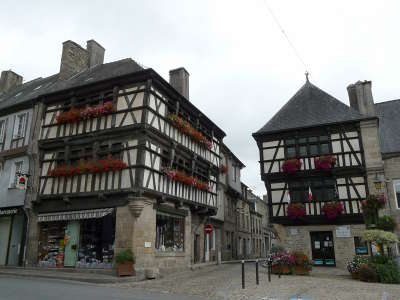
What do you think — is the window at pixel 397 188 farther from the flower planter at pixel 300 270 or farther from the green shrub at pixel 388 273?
the flower planter at pixel 300 270

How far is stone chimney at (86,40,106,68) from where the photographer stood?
65.0 ft

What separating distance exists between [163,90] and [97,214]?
6.08m

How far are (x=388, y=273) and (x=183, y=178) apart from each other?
28.7ft

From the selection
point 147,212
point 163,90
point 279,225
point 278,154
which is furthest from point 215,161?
point 147,212

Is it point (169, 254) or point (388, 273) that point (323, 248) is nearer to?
point (388, 273)

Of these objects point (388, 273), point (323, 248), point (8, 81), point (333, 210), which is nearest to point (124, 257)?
point (388, 273)

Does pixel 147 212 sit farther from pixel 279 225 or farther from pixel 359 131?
pixel 359 131

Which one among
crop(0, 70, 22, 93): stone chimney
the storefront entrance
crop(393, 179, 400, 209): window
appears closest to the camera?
crop(393, 179, 400, 209): window

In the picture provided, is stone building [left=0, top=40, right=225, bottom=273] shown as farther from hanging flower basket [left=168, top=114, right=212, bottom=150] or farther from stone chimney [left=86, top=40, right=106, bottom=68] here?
stone chimney [left=86, top=40, right=106, bottom=68]

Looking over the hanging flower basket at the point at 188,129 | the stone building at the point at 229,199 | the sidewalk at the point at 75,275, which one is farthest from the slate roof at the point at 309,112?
the sidewalk at the point at 75,275

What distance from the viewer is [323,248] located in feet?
57.6

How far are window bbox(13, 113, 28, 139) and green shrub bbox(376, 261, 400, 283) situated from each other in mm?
16365

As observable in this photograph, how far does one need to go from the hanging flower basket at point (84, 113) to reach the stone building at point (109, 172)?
0.05 metres

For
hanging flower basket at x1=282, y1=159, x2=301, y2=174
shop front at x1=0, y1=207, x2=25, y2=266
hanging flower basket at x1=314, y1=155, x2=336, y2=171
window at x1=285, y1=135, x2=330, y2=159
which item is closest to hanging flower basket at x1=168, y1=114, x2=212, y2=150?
hanging flower basket at x1=282, y1=159, x2=301, y2=174
